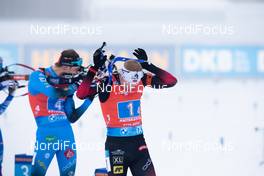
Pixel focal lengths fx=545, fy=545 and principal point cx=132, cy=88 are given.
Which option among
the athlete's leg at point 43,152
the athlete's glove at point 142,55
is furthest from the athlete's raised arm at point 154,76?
the athlete's leg at point 43,152

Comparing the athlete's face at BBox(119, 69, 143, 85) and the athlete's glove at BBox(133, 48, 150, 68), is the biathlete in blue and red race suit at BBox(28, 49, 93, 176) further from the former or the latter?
the athlete's glove at BBox(133, 48, 150, 68)

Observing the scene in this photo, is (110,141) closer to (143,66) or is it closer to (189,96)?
(143,66)

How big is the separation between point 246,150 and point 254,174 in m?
0.25

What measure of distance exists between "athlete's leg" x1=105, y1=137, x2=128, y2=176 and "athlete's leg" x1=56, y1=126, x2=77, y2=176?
1.58ft

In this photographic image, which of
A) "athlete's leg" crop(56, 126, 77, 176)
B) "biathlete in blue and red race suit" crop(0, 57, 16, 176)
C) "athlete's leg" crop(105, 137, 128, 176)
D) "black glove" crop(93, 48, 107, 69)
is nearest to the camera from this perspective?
"athlete's leg" crop(105, 137, 128, 176)

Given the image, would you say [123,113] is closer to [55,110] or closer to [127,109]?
[127,109]

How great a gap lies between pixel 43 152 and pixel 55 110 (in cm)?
39

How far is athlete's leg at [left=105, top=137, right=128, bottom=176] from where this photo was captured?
15.0 ft

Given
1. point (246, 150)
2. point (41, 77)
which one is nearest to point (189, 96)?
point (246, 150)

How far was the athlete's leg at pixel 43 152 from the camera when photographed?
4.88 meters

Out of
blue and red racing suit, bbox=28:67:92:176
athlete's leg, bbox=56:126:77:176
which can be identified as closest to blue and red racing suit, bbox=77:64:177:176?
blue and red racing suit, bbox=28:67:92:176

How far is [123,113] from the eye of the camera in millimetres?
4629

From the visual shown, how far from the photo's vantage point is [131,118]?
183 inches

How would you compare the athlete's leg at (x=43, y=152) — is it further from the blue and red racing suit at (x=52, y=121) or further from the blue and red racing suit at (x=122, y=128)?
the blue and red racing suit at (x=122, y=128)
